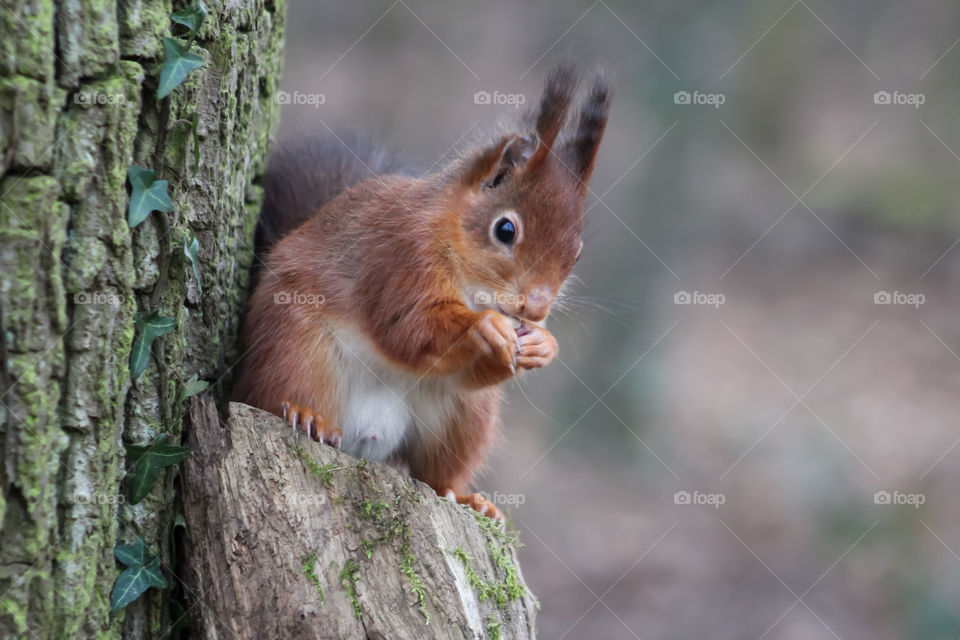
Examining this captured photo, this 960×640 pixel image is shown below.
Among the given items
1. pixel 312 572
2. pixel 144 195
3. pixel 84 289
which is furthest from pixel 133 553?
pixel 144 195

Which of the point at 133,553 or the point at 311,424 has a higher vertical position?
the point at 311,424

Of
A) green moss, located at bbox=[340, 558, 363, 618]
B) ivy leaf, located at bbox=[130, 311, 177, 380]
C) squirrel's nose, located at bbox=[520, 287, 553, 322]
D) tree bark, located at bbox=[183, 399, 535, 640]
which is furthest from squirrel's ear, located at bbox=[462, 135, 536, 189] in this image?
green moss, located at bbox=[340, 558, 363, 618]

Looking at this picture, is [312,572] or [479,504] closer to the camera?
[312,572]

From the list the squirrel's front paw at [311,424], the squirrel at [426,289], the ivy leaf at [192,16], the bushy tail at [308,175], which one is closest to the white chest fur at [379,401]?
the squirrel at [426,289]

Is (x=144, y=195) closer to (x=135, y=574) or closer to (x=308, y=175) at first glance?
(x=135, y=574)

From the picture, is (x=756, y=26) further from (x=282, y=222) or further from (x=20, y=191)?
(x=20, y=191)

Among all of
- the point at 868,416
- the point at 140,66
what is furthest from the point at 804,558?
the point at 140,66

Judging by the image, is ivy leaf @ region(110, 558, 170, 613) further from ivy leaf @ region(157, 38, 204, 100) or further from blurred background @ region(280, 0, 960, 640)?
blurred background @ region(280, 0, 960, 640)

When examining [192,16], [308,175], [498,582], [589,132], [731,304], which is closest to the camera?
[192,16]
